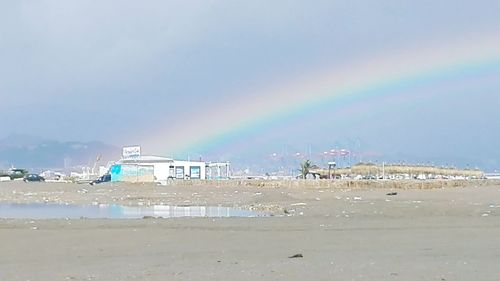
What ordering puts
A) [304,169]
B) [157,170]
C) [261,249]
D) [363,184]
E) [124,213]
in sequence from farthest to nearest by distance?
[157,170] → [304,169] → [363,184] → [124,213] → [261,249]

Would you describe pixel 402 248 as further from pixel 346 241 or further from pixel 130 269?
pixel 130 269

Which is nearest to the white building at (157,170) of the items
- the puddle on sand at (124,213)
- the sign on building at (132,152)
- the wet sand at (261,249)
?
the sign on building at (132,152)

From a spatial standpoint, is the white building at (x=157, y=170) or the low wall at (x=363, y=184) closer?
the low wall at (x=363, y=184)

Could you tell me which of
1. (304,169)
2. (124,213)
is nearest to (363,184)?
(304,169)

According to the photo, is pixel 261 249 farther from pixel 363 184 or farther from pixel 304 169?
pixel 304 169

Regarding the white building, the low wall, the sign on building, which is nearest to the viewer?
the low wall

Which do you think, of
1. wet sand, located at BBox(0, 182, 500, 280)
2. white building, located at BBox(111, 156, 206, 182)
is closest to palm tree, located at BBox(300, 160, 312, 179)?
white building, located at BBox(111, 156, 206, 182)

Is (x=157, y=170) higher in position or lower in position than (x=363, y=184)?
higher

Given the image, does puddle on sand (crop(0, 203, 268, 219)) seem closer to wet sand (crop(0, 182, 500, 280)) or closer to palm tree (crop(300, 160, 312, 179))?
wet sand (crop(0, 182, 500, 280))

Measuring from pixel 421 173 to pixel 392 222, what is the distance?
91.5 metres

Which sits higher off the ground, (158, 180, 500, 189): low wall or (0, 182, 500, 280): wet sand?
(158, 180, 500, 189): low wall

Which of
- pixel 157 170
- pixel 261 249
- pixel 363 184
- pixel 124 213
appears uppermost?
pixel 157 170

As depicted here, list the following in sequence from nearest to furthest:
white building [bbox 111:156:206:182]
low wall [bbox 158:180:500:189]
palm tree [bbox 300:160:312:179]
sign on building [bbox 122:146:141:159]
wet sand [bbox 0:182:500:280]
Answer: wet sand [bbox 0:182:500:280] → low wall [bbox 158:180:500:189] → palm tree [bbox 300:160:312:179] → white building [bbox 111:156:206:182] → sign on building [bbox 122:146:141:159]

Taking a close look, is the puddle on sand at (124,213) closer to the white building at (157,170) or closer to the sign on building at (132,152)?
the white building at (157,170)
